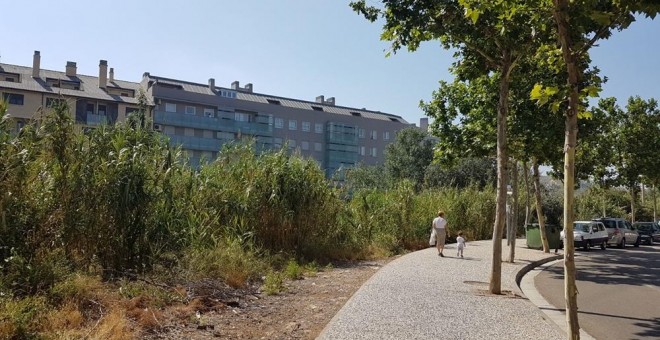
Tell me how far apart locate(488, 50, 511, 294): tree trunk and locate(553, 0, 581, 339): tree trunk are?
17.4 feet

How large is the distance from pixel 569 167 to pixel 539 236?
21260 millimetres

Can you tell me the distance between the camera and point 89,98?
54.6 meters

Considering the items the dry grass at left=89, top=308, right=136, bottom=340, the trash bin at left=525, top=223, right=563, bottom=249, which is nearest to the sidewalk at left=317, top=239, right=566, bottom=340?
the dry grass at left=89, top=308, right=136, bottom=340

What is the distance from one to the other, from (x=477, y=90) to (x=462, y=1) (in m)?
11.2

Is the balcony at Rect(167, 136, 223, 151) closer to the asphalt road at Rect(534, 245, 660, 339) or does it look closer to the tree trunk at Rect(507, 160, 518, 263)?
the tree trunk at Rect(507, 160, 518, 263)

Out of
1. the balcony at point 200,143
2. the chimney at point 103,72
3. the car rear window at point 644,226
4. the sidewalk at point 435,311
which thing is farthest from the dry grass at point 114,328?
the balcony at point 200,143

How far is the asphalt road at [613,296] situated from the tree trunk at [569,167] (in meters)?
2.71

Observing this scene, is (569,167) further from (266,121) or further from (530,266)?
(266,121)

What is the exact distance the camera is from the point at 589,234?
28484 mm

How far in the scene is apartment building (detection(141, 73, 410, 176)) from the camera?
6694cm

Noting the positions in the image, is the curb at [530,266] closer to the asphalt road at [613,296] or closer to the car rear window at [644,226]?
the asphalt road at [613,296]

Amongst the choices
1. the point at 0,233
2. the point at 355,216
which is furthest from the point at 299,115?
the point at 0,233

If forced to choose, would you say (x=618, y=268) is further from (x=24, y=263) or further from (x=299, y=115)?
(x=299, y=115)

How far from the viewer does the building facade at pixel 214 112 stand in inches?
2183
